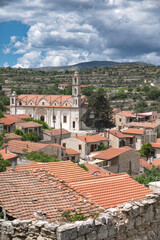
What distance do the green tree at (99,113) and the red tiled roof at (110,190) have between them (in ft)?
139

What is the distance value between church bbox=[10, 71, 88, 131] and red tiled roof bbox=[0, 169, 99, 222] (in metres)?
48.3

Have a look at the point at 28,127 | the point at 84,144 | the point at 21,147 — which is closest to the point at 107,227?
the point at 21,147

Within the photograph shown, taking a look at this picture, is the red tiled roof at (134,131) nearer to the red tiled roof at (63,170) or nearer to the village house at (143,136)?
the village house at (143,136)

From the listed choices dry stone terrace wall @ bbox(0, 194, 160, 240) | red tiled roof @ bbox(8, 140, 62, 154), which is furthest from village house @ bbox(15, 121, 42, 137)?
dry stone terrace wall @ bbox(0, 194, 160, 240)

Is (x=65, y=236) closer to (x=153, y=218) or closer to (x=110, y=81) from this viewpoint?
(x=153, y=218)

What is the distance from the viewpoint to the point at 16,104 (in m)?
60.0

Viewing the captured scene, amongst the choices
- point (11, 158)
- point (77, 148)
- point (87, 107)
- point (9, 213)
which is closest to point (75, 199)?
point (9, 213)

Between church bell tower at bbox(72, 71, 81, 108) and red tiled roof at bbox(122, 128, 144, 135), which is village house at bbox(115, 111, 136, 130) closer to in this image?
church bell tower at bbox(72, 71, 81, 108)

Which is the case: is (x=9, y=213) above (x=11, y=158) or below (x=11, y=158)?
above

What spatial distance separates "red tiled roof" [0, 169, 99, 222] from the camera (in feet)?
19.3

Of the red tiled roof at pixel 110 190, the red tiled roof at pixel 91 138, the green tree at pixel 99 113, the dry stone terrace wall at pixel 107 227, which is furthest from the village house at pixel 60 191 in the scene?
the green tree at pixel 99 113

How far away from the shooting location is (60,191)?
22.5ft

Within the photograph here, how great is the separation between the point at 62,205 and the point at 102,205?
774 mm

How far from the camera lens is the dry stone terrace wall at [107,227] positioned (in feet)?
14.2
